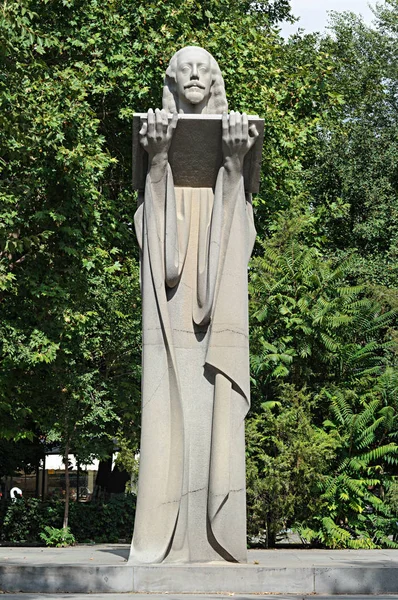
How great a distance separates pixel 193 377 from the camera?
10.1 metres

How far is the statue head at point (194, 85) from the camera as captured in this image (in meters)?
10.6

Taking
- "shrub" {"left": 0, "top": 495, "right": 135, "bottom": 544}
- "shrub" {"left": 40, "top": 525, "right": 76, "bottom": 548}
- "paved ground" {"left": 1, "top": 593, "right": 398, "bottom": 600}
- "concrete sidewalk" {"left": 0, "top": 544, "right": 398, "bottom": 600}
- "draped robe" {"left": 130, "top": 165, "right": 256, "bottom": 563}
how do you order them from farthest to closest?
"shrub" {"left": 0, "top": 495, "right": 135, "bottom": 544} → "shrub" {"left": 40, "top": 525, "right": 76, "bottom": 548} → "draped robe" {"left": 130, "top": 165, "right": 256, "bottom": 563} → "concrete sidewalk" {"left": 0, "top": 544, "right": 398, "bottom": 600} → "paved ground" {"left": 1, "top": 593, "right": 398, "bottom": 600}

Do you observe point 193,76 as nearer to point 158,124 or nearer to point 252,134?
point 158,124

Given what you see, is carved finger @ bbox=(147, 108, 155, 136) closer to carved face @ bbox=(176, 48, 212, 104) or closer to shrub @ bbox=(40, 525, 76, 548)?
carved face @ bbox=(176, 48, 212, 104)

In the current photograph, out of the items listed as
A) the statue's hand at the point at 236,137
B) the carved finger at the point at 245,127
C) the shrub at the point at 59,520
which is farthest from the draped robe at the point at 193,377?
the shrub at the point at 59,520

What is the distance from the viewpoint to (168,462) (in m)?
9.78

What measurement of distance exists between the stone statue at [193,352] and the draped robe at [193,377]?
0.03ft

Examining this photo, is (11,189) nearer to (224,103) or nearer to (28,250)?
(28,250)

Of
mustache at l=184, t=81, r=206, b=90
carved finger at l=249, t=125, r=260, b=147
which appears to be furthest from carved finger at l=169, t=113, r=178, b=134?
carved finger at l=249, t=125, r=260, b=147

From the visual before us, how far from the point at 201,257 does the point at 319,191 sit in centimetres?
2017

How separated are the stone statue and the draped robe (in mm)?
10

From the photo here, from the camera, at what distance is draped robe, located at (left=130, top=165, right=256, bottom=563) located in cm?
971

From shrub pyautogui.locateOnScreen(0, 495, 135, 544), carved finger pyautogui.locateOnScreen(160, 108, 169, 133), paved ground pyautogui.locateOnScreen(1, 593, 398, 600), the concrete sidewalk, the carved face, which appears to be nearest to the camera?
paved ground pyautogui.locateOnScreen(1, 593, 398, 600)

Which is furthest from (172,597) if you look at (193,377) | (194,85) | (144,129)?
(194,85)
